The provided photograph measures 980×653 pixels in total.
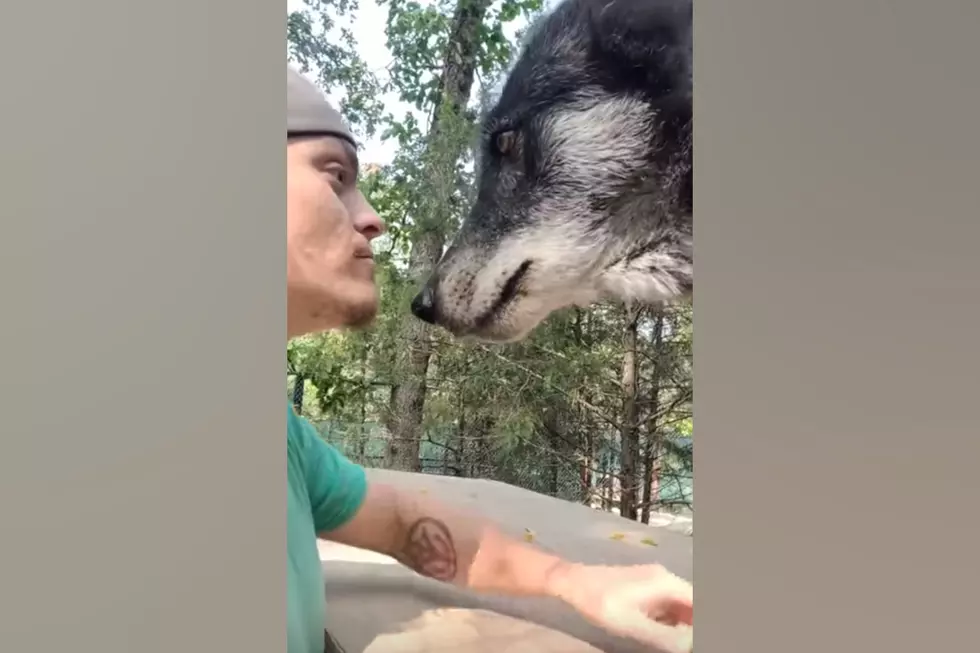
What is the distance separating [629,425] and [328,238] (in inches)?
24.7

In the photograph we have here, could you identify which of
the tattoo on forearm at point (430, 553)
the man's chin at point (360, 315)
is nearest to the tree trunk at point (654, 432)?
the tattoo on forearm at point (430, 553)

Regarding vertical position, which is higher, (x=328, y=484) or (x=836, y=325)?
(x=836, y=325)

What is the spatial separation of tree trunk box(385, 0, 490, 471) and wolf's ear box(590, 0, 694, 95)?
0.71 feet

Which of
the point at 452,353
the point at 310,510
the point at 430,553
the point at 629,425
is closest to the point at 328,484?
the point at 310,510

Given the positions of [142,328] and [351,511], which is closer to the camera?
[142,328]

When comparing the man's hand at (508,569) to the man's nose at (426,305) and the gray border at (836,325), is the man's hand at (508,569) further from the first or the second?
the man's nose at (426,305)

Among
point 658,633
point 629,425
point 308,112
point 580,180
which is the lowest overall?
point 658,633

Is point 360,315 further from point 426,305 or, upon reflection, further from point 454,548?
point 454,548

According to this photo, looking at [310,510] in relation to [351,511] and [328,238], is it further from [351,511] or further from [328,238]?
[328,238]

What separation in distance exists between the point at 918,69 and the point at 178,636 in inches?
62.3

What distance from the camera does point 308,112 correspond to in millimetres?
1425

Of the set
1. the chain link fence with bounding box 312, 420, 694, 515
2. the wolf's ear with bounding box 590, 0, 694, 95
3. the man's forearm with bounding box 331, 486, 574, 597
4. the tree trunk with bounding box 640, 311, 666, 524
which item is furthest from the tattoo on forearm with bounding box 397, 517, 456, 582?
the wolf's ear with bounding box 590, 0, 694, 95

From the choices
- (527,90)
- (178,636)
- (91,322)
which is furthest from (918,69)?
(178,636)

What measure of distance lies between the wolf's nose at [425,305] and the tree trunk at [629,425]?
34cm
